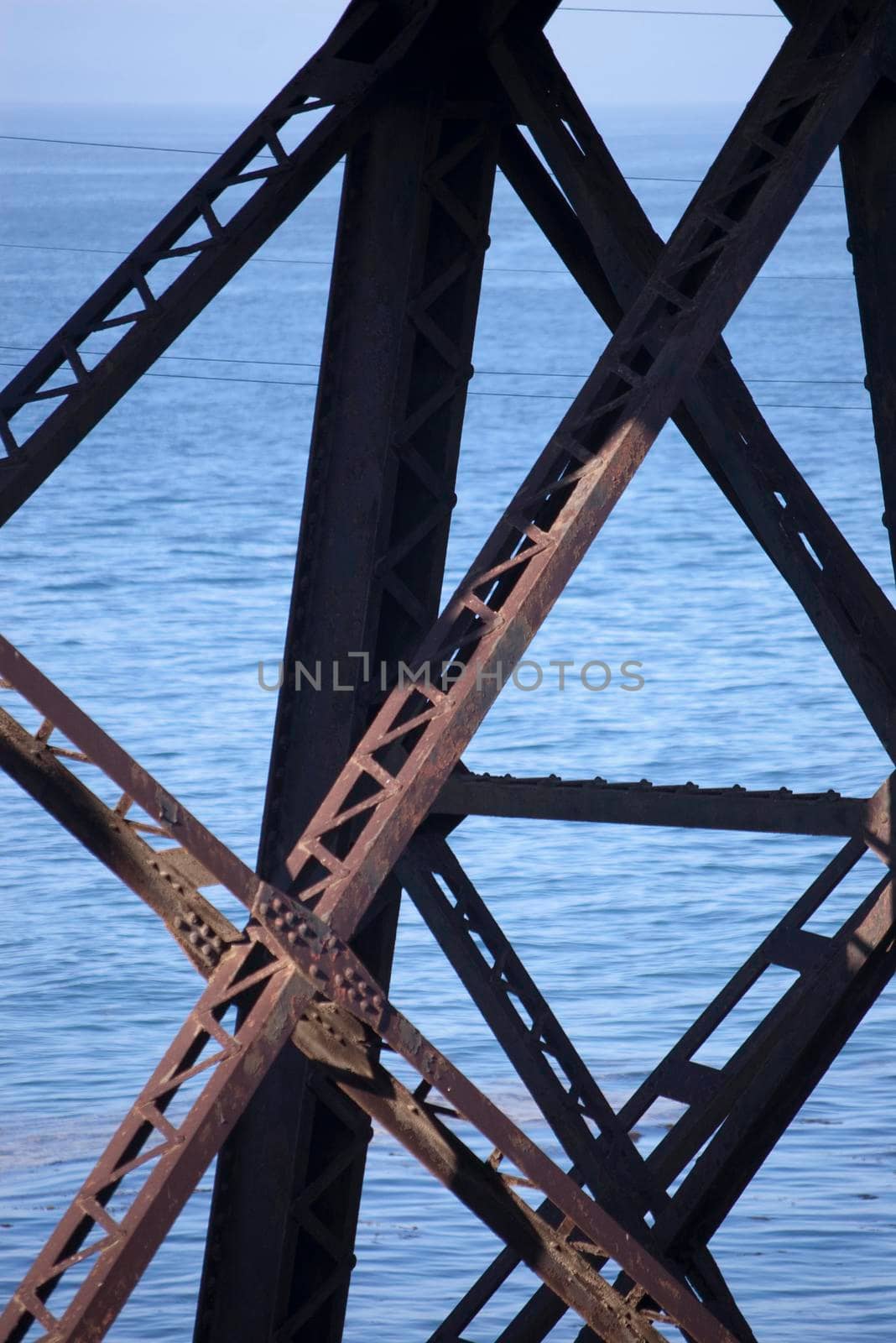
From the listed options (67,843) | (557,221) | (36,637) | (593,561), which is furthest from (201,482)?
(557,221)

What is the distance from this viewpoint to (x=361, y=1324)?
12719mm

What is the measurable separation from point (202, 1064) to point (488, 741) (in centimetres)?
2447

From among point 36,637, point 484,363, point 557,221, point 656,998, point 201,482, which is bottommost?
point 557,221

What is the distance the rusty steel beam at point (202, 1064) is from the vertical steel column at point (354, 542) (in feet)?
5.22

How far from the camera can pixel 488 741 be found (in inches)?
1209

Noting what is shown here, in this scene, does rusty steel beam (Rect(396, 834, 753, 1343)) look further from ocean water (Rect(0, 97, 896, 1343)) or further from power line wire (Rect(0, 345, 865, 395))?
power line wire (Rect(0, 345, 865, 395))

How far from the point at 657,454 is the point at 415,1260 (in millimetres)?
40351

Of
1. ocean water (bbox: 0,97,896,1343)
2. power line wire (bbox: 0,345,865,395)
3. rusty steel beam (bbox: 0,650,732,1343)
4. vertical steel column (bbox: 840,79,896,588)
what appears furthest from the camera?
power line wire (bbox: 0,345,865,395)

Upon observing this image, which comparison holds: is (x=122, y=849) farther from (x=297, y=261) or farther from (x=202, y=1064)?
(x=297, y=261)

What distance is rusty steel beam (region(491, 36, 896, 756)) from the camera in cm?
760

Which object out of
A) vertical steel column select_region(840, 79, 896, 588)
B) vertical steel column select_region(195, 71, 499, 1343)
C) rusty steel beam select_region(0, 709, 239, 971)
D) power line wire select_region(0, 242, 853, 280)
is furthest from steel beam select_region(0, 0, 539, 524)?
power line wire select_region(0, 242, 853, 280)

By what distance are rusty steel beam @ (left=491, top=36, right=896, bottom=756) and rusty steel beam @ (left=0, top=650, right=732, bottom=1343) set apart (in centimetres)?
216

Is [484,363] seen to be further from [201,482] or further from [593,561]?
[593,561]

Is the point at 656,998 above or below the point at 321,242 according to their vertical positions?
below
